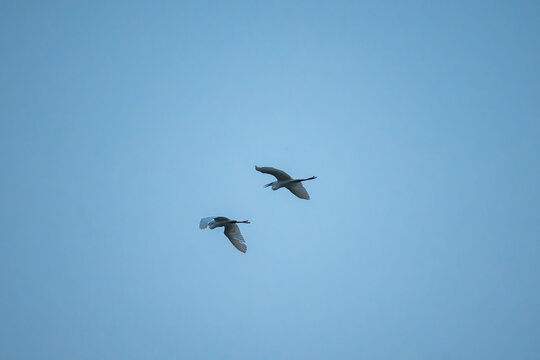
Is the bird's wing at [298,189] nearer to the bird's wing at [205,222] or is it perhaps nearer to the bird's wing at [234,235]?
the bird's wing at [234,235]

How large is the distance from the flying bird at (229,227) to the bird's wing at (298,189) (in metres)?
4.88

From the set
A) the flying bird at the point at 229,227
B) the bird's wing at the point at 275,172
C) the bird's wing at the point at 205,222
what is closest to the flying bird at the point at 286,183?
the bird's wing at the point at 275,172

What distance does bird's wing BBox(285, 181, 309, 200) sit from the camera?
30.1 meters

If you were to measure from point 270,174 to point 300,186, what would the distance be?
8.21 ft

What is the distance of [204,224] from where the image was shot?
29047 mm

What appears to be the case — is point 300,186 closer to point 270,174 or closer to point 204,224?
point 270,174

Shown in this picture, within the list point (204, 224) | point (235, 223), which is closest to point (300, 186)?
point (235, 223)

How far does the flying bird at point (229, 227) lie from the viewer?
28.8 meters

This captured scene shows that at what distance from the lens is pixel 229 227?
29641 mm

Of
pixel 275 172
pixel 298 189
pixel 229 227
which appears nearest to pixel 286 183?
pixel 298 189

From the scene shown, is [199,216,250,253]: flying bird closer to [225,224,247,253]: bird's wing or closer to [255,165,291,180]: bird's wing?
[225,224,247,253]: bird's wing

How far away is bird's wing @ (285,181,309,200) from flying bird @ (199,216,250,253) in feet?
16.0

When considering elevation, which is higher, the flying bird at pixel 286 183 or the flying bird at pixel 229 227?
the flying bird at pixel 286 183

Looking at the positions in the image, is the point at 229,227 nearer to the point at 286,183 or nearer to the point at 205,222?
the point at 205,222
